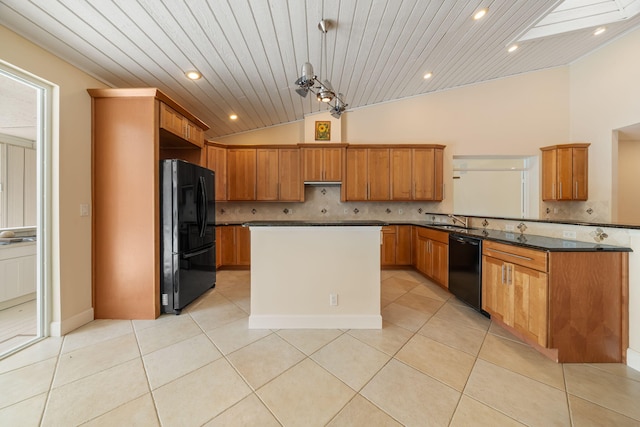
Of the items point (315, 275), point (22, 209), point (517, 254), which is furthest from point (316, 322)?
point (22, 209)

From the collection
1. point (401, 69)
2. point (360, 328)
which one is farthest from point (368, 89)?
point (360, 328)

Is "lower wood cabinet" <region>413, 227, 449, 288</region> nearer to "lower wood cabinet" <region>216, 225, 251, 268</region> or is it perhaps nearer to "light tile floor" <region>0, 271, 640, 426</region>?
"light tile floor" <region>0, 271, 640, 426</region>

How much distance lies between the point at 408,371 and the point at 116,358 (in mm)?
2288

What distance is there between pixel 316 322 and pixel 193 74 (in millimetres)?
3146

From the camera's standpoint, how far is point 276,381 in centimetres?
147

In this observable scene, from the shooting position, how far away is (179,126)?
2670 millimetres

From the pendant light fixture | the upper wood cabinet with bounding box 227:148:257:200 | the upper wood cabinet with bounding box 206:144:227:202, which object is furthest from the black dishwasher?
the upper wood cabinet with bounding box 206:144:227:202

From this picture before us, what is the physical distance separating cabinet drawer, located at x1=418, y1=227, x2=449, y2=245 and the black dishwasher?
0.15 m

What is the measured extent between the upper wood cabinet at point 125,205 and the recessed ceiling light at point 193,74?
457 mm

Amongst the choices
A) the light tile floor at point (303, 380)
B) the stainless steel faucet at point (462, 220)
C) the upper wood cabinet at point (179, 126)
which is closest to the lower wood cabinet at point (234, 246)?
the upper wood cabinet at point (179, 126)

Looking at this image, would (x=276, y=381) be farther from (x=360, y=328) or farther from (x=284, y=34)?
(x=284, y=34)

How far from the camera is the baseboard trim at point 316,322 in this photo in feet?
7.02

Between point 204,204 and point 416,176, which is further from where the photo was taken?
point 416,176

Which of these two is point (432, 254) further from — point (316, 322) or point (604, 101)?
point (604, 101)
